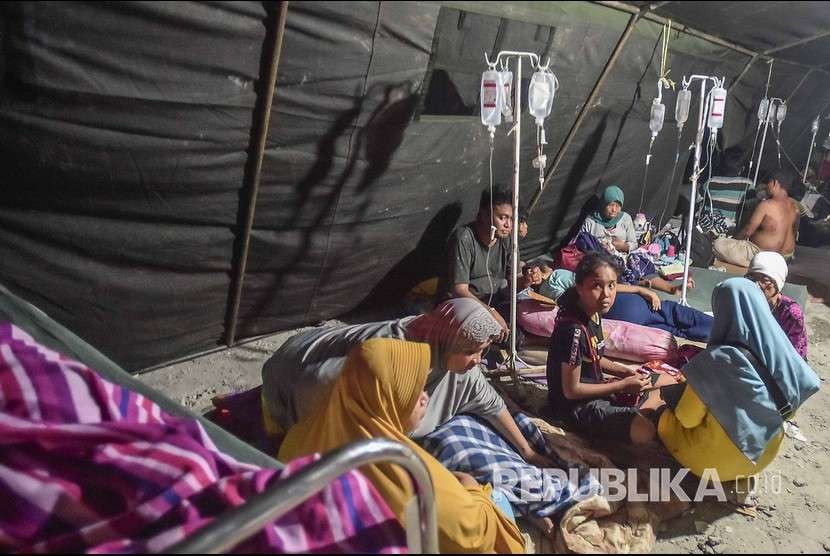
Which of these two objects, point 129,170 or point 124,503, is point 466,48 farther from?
point 124,503

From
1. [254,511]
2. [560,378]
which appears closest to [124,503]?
[254,511]

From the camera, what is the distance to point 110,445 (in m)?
1.46

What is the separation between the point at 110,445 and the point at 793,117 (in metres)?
8.15

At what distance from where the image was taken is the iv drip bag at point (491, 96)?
2904 millimetres

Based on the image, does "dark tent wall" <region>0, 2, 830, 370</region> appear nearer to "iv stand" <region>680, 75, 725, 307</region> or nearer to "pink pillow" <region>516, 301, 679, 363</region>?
"iv stand" <region>680, 75, 725, 307</region>

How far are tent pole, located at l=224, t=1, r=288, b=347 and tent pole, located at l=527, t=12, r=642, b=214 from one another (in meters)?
2.07

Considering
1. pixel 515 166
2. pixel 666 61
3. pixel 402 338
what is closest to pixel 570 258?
pixel 666 61

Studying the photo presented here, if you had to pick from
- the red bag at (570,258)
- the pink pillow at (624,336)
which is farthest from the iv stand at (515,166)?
the red bag at (570,258)

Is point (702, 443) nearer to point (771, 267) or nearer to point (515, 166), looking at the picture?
point (771, 267)

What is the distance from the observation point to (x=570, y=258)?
4613 millimetres

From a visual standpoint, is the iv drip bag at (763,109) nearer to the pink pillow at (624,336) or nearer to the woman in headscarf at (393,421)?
the pink pillow at (624,336)

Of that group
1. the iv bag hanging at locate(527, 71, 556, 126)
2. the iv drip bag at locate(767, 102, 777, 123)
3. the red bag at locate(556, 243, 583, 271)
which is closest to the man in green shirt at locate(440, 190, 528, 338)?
the iv bag hanging at locate(527, 71, 556, 126)

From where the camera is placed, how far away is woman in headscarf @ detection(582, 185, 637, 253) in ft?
16.0

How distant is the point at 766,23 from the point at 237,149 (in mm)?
2632
